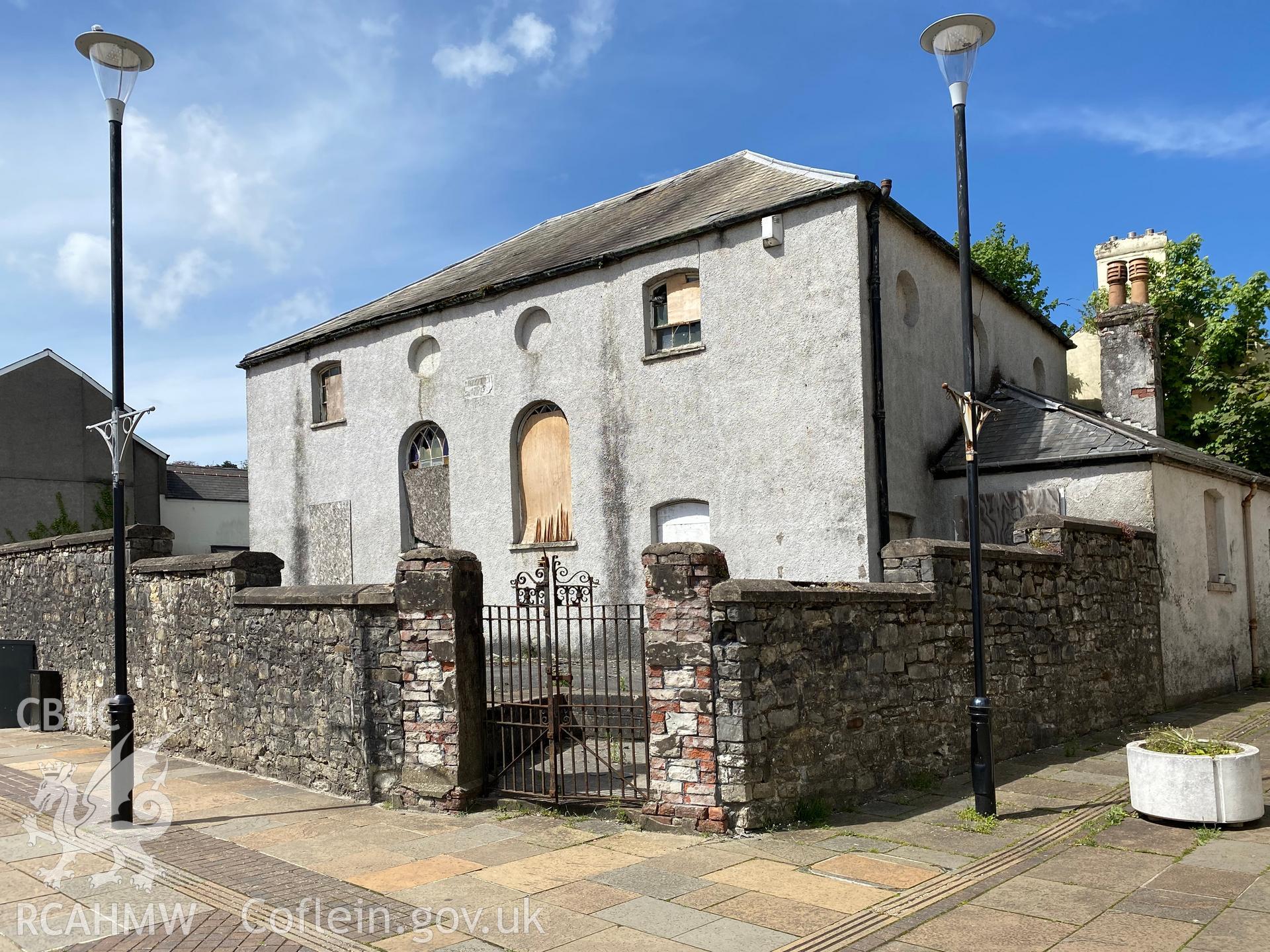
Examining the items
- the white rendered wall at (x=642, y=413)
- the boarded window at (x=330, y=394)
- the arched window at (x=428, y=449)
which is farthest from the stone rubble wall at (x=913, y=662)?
the boarded window at (x=330, y=394)

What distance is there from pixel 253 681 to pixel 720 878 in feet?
19.1

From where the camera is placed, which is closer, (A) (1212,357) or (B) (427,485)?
(B) (427,485)

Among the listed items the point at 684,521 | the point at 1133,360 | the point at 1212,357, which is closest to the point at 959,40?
the point at 684,521

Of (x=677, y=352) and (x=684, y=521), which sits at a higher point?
(x=677, y=352)

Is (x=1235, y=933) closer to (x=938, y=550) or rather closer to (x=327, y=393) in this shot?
(x=938, y=550)

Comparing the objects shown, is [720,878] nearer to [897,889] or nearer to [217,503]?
[897,889]

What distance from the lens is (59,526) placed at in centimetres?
2806

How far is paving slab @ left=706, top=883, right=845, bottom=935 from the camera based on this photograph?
5.69 meters

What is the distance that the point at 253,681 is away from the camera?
10250 millimetres

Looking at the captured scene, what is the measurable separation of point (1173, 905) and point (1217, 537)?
39.1 ft

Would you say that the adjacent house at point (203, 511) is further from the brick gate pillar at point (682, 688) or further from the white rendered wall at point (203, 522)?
the brick gate pillar at point (682, 688)

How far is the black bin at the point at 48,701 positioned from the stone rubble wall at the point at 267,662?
0.14 m

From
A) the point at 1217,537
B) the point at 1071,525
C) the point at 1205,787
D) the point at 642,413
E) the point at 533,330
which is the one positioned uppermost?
the point at 533,330

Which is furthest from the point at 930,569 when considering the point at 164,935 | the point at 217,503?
the point at 217,503
